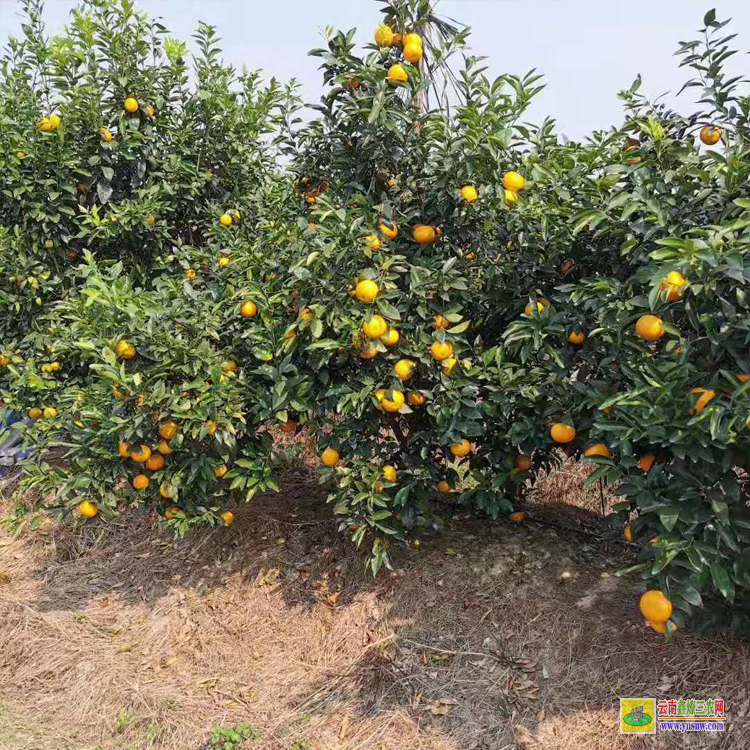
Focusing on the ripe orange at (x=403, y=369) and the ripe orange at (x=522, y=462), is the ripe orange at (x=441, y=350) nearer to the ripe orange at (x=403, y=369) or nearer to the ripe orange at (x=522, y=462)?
the ripe orange at (x=403, y=369)

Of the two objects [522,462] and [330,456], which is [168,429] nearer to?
[330,456]

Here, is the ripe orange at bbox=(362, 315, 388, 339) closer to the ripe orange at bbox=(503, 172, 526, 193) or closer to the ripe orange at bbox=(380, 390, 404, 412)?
the ripe orange at bbox=(380, 390, 404, 412)

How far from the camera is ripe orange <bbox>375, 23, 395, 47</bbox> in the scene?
308 centimetres

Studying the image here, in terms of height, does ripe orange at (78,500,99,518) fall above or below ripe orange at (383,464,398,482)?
below

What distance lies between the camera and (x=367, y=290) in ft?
9.19

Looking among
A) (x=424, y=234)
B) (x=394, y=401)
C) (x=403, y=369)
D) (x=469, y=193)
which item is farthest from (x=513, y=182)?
(x=394, y=401)

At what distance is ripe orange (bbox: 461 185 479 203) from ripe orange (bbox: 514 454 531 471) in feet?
3.89

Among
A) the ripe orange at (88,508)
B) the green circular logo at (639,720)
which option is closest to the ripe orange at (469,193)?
the green circular logo at (639,720)

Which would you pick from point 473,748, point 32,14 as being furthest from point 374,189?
point 32,14

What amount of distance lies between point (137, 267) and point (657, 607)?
3789 mm

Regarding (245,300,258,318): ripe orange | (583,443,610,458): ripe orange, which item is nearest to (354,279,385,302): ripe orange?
(245,300,258,318): ripe orange

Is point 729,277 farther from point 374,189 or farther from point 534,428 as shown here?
point 374,189

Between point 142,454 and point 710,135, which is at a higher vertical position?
point 710,135

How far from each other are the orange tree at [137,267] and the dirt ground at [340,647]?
615mm
